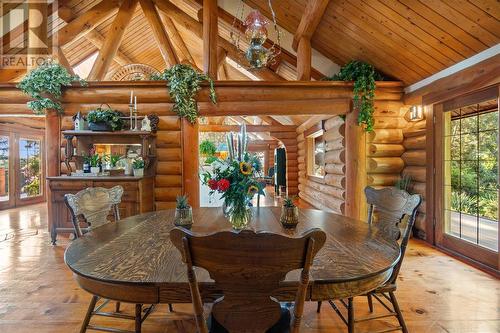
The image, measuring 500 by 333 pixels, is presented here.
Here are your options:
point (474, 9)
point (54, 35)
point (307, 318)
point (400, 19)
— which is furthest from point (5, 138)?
point (474, 9)

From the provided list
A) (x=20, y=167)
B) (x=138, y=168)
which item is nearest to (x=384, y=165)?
(x=138, y=168)

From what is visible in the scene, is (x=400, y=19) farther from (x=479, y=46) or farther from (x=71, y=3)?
(x=71, y=3)

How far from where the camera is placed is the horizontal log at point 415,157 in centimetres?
407

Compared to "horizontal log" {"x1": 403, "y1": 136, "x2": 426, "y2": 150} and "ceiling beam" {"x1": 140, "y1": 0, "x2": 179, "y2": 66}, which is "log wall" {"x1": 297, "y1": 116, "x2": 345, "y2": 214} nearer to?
"horizontal log" {"x1": 403, "y1": 136, "x2": 426, "y2": 150}

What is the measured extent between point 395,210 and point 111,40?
512 cm

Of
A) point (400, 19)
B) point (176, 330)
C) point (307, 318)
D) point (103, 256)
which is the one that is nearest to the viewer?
point (103, 256)

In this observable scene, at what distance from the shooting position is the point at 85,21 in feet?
15.4

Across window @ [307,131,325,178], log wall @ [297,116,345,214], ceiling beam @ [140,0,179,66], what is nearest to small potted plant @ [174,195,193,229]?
log wall @ [297,116,345,214]

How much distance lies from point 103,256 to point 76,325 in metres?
1.26

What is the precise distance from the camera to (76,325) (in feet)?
6.60

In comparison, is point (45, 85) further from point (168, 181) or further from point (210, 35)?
point (210, 35)

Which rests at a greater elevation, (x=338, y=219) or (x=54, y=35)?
(x=54, y=35)

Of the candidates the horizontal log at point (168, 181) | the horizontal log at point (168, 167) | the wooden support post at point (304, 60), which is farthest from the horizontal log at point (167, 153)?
the wooden support post at point (304, 60)

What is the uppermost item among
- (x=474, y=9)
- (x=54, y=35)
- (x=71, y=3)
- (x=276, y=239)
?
(x=71, y=3)
